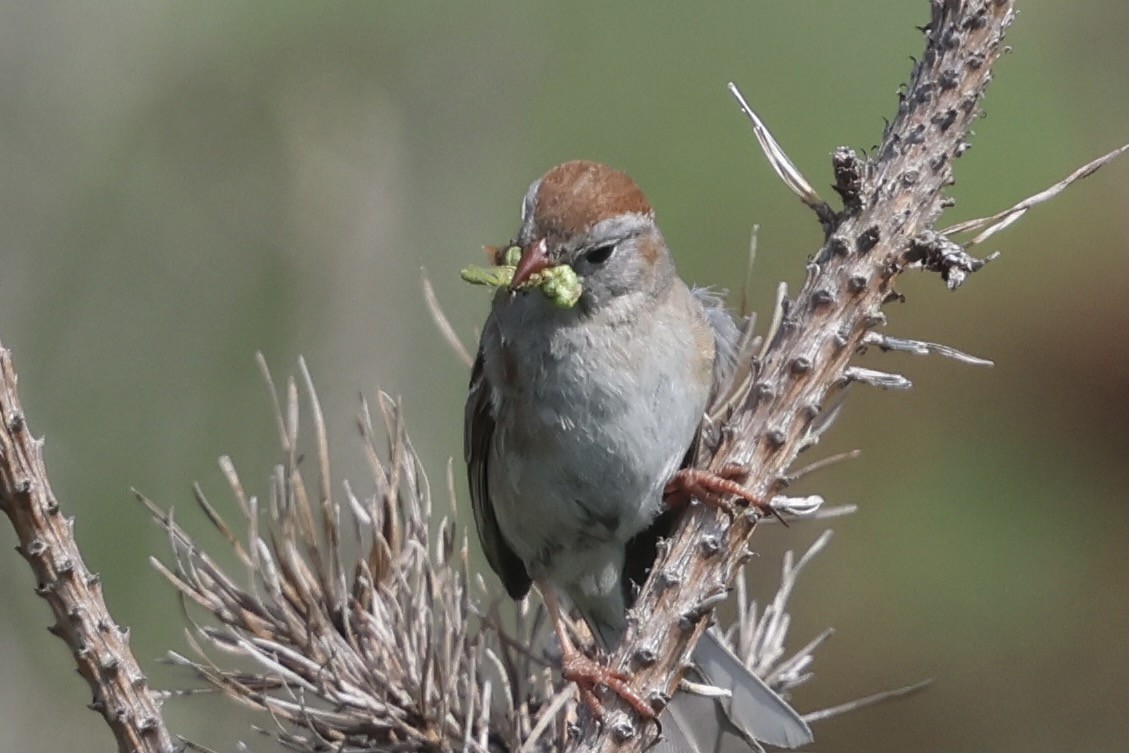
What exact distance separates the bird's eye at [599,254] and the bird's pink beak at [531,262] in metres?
0.13

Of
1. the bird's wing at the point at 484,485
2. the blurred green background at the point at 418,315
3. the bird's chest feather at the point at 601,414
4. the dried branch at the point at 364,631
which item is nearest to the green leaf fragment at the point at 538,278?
the bird's chest feather at the point at 601,414

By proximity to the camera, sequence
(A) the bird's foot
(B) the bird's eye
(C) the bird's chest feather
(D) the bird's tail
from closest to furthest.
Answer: (A) the bird's foot, (D) the bird's tail, (B) the bird's eye, (C) the bird's chest feather

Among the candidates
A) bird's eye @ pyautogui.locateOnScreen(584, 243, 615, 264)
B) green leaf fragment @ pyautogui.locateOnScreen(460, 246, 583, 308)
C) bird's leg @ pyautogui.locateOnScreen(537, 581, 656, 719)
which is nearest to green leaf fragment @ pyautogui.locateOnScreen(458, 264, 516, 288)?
green leaf fragment @ pyautogui.locateOnScreen(460, 246, 583, 308)

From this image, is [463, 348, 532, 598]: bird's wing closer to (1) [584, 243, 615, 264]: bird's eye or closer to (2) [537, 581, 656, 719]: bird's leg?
(1) [584, 243, 615, 264]: bird's eye

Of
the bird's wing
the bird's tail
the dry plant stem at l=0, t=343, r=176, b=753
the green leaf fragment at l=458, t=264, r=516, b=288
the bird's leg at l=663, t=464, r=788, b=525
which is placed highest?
the green leaf fragment at l=458, t=264, r=516, b=288

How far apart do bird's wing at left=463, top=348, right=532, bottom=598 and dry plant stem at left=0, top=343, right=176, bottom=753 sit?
122 centimetres

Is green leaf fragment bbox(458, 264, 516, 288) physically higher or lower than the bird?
higher

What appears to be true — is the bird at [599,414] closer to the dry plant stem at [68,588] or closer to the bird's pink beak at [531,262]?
the bird's pink beak at [531,262]

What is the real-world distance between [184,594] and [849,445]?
15.2 feet

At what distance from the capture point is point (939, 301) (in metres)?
6.46

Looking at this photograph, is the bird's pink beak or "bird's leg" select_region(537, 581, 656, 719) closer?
"bird's leg" select_region(537, 581, 656, 719)

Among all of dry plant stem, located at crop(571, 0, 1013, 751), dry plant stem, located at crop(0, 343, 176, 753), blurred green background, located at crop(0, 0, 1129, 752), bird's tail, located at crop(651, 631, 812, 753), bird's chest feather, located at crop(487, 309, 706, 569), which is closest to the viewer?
dry plant stem, located at crop(0, 343, 176, 753)

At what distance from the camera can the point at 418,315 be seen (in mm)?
4156

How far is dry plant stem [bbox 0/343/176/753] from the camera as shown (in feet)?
5.11
